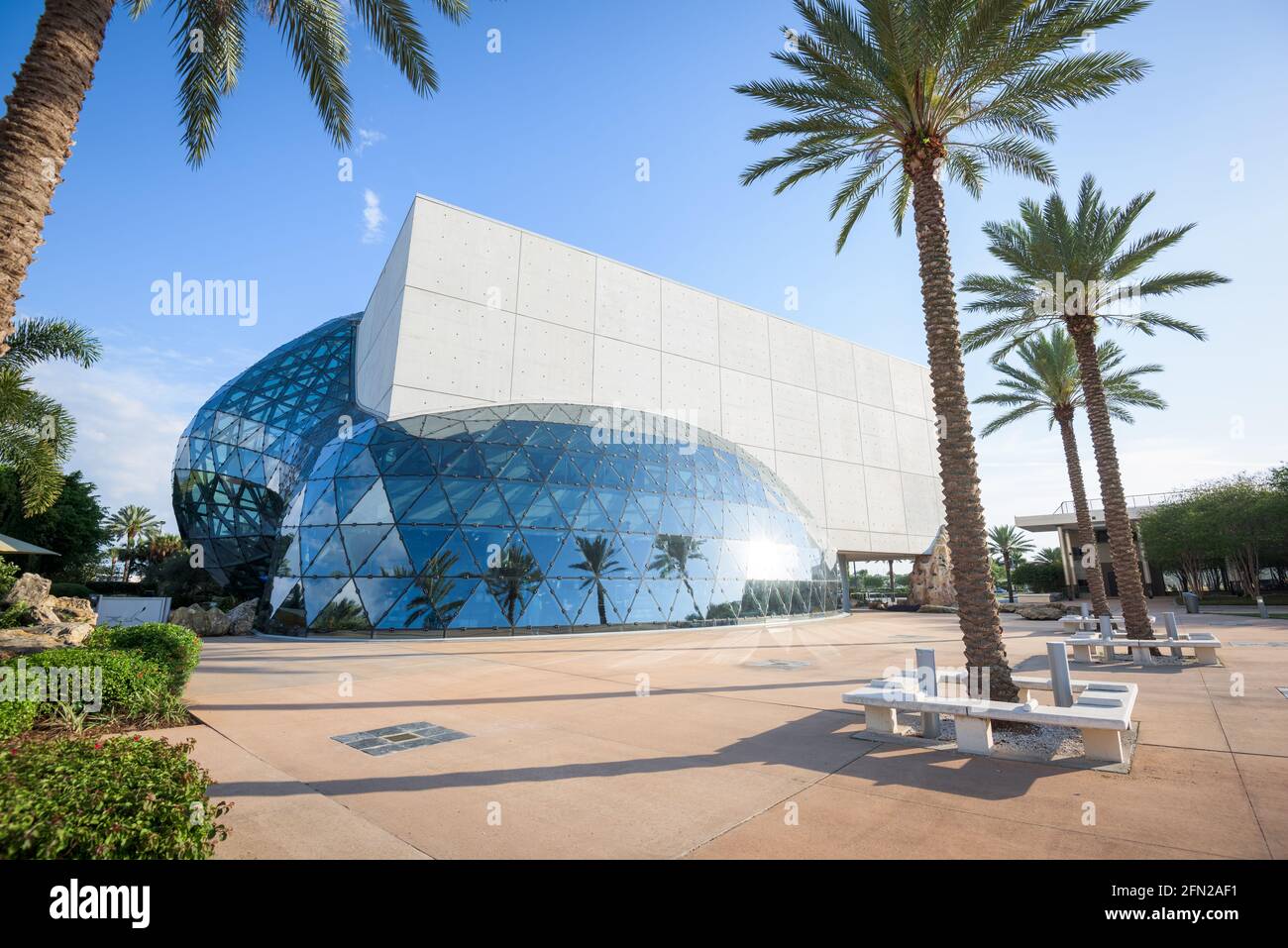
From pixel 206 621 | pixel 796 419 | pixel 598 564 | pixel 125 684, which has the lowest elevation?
pixel 206 621

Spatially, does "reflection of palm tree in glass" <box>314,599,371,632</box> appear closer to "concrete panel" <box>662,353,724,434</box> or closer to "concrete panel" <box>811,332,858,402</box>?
"concrete panel" <box>662,353,724,434</box>

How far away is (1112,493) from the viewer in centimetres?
1518

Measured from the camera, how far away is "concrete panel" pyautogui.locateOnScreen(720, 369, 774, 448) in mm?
33094

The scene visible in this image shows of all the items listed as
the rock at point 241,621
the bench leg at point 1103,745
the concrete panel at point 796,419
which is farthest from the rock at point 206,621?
the concrete panel at point 796,419

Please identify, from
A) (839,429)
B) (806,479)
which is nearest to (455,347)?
(806,479)

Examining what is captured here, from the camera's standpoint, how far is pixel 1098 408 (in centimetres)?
1571

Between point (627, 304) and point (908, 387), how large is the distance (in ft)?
82.8

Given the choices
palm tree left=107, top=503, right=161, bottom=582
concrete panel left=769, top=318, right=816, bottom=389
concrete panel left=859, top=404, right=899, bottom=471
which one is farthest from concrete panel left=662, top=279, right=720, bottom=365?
palm tree left=107, top=503, right=161, bottom=582

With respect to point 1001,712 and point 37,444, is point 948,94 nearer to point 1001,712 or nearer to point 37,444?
point 1001,712

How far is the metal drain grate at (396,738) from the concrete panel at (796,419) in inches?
1186

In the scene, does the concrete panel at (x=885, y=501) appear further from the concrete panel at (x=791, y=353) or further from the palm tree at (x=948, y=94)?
the palm tree at (x=948, y=94)

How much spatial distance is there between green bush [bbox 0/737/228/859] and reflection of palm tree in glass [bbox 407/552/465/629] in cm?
1449
